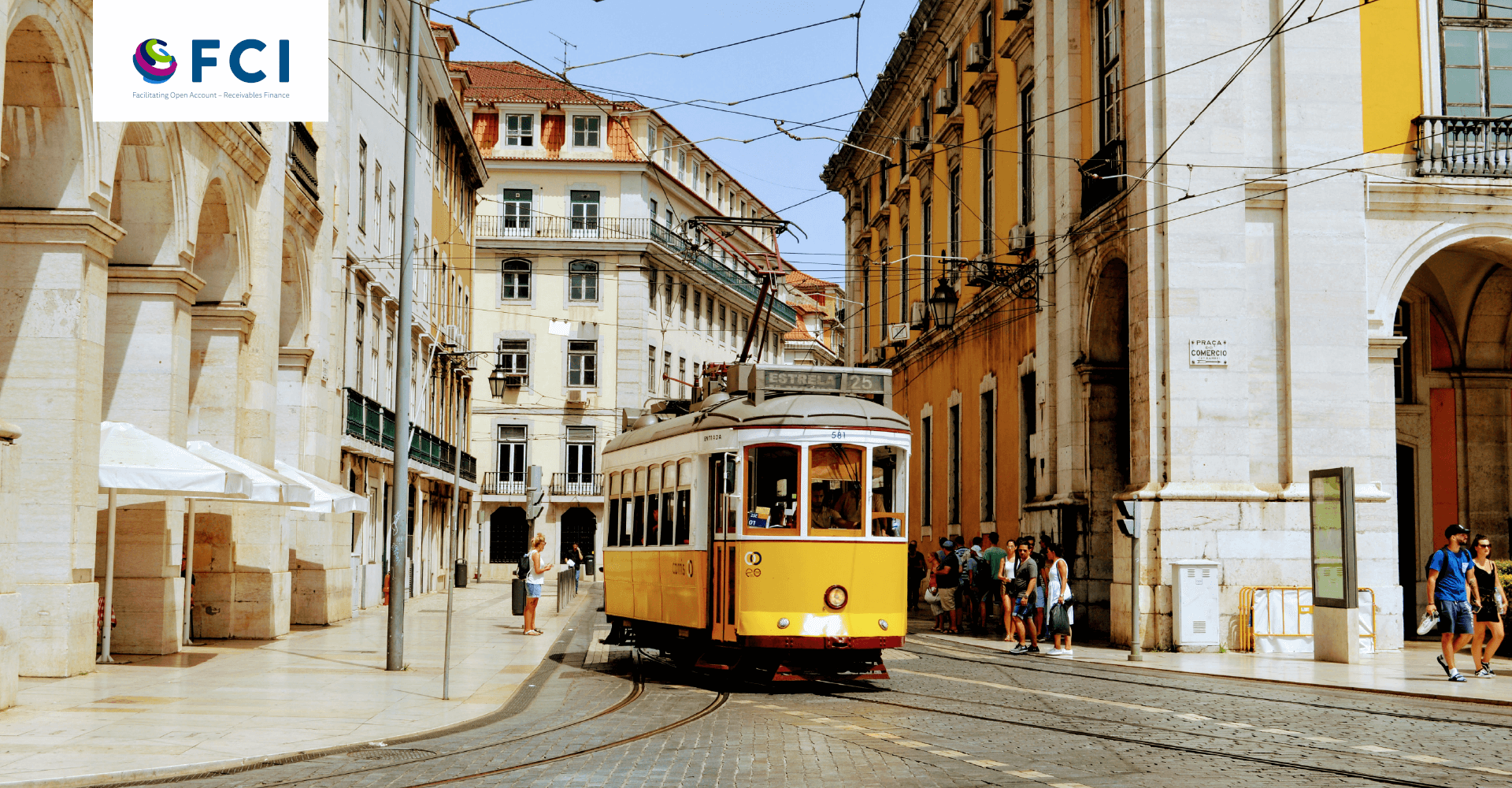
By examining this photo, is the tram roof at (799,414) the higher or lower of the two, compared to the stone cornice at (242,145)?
lower

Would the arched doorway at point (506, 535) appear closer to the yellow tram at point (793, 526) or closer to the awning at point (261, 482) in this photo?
the awning at point (261, 482)

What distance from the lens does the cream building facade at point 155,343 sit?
14.9 metres

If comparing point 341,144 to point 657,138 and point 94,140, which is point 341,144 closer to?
point 94,140

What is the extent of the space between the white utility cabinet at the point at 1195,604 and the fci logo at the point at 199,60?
1348cm

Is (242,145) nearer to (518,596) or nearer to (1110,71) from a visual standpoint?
(518,596)

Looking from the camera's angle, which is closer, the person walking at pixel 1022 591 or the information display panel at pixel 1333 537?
the information display panel at pixel 1333 537

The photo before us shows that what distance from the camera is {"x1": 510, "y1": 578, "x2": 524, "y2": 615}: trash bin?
25.7 m

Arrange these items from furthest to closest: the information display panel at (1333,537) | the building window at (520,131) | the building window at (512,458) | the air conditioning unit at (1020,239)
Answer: the building window at (520,131)
the building window at (512,458)
the air conditioning unit at (1020,239)
the information display panel at (1333,537)

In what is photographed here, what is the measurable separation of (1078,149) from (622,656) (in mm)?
11961

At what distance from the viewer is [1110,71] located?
969 inches

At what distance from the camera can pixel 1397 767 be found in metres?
9.63

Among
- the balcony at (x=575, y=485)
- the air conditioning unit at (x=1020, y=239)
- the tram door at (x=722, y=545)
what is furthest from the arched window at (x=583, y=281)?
the tram door at (x=722, y=545)

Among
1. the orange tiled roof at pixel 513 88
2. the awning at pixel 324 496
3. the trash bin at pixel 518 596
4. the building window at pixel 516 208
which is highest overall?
the orange tiled roof at pixel 513 88

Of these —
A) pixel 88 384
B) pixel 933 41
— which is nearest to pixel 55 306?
pixel 88 384
